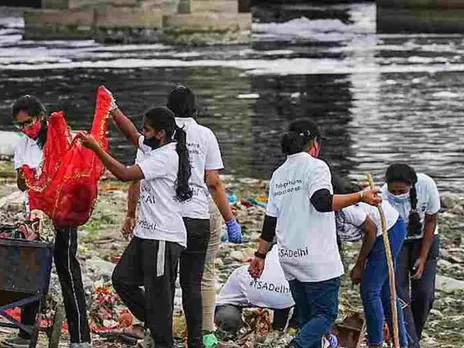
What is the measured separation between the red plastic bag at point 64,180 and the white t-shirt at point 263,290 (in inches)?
64.5

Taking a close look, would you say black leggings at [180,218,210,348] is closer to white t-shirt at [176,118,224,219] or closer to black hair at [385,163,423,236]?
white t-shirt at [176,118,224,219]

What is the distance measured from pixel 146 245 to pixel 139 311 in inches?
19.3

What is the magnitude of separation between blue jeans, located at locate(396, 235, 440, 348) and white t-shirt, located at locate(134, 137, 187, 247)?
5.99 feet

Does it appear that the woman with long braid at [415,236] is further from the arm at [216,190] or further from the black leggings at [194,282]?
the black leggings at [194,282]

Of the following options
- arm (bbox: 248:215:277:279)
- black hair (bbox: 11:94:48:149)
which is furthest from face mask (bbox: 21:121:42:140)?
arm (bbox: 248:215:277:279)

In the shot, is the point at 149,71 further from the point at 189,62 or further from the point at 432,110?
the point at 432,110

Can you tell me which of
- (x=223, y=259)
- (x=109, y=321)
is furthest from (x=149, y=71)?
(x=109, y=321)

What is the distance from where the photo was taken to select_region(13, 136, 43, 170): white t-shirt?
7.80m

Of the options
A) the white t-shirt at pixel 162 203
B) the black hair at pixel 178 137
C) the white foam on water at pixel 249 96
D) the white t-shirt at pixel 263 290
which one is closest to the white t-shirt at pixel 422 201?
the white t-shirt at pixel 263 290

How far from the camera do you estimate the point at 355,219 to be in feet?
26.2

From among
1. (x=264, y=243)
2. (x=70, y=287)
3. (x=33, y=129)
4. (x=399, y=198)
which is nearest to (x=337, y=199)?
(x=264, y=243)

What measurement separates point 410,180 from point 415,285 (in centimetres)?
79

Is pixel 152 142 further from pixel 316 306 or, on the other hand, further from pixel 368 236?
pixel 368 236

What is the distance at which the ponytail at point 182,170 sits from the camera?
297 inches
